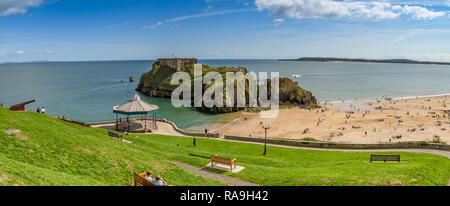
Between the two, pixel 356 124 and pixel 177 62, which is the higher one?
pixel 177 62

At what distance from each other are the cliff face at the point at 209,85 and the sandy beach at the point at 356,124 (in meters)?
6.27

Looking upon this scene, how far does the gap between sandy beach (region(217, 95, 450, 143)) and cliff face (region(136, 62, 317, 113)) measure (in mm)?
6273

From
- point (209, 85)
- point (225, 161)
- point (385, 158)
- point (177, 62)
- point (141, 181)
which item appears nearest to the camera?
point (141, 181)

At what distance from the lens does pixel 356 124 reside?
45969mm

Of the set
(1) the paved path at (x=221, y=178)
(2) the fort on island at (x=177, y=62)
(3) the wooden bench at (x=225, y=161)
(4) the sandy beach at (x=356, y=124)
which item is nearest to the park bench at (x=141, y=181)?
(1) the paved path at (x=221, y=178)

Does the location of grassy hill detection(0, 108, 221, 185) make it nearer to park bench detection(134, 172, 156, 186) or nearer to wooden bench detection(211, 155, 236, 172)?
park bench detection(134, 172, 156, 186)

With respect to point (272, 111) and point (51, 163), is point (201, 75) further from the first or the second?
point (51, 163)

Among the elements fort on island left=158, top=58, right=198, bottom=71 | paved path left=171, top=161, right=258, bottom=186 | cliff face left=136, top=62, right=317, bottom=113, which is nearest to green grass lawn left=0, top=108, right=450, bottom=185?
paved path left=171, top=161, right=258, bottom=186

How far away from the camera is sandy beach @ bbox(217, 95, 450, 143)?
37.4 meters

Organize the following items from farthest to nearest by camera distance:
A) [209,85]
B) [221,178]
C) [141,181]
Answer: [209,85] → [221,178] → [141,181]

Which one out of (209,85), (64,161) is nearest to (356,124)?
(209,85)

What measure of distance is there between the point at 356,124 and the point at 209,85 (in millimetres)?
37963

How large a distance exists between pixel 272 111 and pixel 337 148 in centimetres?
3460

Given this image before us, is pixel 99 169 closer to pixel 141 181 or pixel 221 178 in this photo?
pixel 141 181
